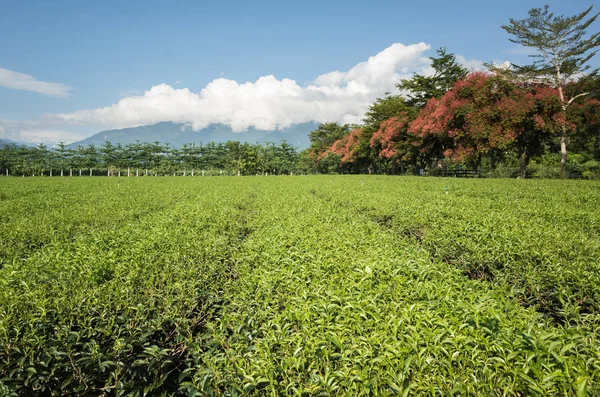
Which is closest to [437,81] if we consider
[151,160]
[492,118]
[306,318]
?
[492,118]

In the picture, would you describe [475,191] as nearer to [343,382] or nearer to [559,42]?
[343,382]

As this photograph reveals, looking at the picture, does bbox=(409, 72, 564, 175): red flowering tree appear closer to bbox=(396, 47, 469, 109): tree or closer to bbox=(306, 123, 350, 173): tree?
bbox=(396, 47, 469, 109): tree

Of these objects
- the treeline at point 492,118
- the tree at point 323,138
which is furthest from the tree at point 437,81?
the tree at point 323,138

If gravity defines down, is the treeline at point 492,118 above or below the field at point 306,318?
above

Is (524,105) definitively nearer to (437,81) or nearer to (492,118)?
(492,118)

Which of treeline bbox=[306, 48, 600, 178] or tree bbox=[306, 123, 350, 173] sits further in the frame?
tree bbox=[306, 123, 350, 173]

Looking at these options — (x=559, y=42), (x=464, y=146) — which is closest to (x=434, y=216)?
(x=464, y=146)

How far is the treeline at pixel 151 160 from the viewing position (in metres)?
68.1

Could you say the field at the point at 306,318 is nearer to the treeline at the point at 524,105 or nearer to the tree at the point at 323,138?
the treeline at the point at 524,105

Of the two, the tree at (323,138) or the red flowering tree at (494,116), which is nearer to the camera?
the red flowering tree at (494,116)

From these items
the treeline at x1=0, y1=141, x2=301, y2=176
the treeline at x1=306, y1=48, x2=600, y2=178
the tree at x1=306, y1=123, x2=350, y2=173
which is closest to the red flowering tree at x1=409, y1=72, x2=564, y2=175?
the treeline at x1=306, y1=48, x2=600, y2=178

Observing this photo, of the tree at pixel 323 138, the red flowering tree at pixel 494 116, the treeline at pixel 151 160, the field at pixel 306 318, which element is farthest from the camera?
the tree at pixel 323 138

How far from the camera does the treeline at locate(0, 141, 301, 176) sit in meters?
68.1

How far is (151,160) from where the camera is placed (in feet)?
265
